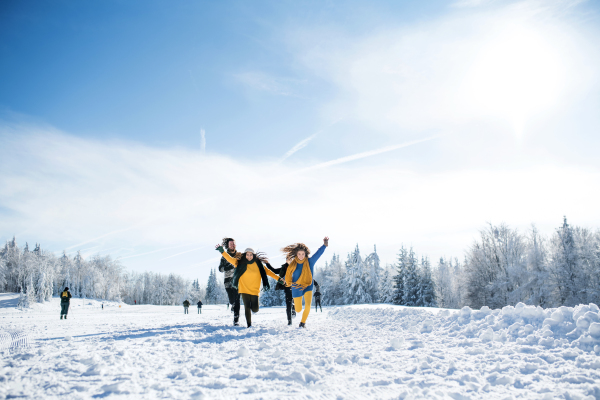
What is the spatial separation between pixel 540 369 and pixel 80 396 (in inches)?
200

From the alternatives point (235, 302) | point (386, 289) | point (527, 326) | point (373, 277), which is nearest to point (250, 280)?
point (235, 302)

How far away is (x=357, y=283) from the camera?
5494 cm

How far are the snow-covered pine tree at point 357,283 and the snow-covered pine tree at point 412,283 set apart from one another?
1082cm

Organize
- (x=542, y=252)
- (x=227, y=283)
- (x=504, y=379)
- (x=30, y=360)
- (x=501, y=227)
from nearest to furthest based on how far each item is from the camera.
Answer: (x=504, y=379) < (x=30, y=360) < (x=227, y=283) < (x=542, y=252) < (x=501, y=227)

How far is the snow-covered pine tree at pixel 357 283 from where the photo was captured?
5409cm

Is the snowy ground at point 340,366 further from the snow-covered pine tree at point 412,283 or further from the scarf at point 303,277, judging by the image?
the snow-covered pine tree at point 412,283

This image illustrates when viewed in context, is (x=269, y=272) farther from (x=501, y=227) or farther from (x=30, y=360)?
(x=501, y=227)

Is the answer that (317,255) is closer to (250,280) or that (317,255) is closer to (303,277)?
(303,277)

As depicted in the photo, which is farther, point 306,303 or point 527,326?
point 306,303

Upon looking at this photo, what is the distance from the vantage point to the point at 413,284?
43.6 metres

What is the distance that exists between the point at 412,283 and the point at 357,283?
1302 cm

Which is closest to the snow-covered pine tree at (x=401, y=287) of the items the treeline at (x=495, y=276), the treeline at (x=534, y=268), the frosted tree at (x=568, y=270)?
the treeline at (x=495, y=276)

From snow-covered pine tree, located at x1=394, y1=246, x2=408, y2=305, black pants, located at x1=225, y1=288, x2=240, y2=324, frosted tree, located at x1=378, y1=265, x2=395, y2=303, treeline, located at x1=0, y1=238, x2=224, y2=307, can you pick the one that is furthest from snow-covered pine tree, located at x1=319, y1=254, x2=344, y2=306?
black pants, located at x1=225, y1=288, x2=240, y2=324

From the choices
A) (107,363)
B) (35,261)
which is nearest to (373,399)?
(107,363)
